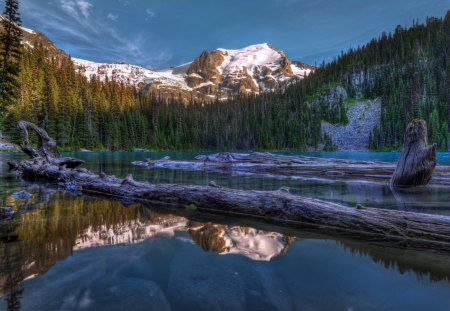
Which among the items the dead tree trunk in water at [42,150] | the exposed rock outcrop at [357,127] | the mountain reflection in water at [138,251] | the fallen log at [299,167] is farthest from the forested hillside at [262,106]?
the mountain reflection in water at [138,251]

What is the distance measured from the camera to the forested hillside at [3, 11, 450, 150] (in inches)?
3541

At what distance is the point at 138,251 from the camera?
6.33 metres

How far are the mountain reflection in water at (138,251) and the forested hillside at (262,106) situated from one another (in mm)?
76407

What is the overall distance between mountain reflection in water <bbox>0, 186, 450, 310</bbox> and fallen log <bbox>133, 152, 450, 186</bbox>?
15.3 m

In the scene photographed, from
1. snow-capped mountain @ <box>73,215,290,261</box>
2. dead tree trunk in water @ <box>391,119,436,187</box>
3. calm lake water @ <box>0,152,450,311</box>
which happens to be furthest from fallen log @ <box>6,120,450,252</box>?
dead tree trunk in water @ <box>391,119,436,187</box>

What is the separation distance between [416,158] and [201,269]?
15.2 metres

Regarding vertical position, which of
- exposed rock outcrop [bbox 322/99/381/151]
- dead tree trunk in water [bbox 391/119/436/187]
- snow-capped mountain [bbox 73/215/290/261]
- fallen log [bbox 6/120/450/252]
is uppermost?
exposed rock outcrop [bbox 322/99/381/151]

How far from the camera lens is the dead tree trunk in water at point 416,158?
15.1 metres

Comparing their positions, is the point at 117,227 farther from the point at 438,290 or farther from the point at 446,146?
the point at 446,146

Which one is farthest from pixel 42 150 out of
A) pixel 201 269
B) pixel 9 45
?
pixel 201 269

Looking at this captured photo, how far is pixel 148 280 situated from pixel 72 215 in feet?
19.9

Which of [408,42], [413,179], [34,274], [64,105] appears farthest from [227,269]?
[408,42]

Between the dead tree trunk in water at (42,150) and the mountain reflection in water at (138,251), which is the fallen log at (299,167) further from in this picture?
the mountain reflection in water at (138,251)

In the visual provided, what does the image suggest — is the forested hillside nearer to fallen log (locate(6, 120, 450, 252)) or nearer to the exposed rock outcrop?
the exposed rock outcrop
